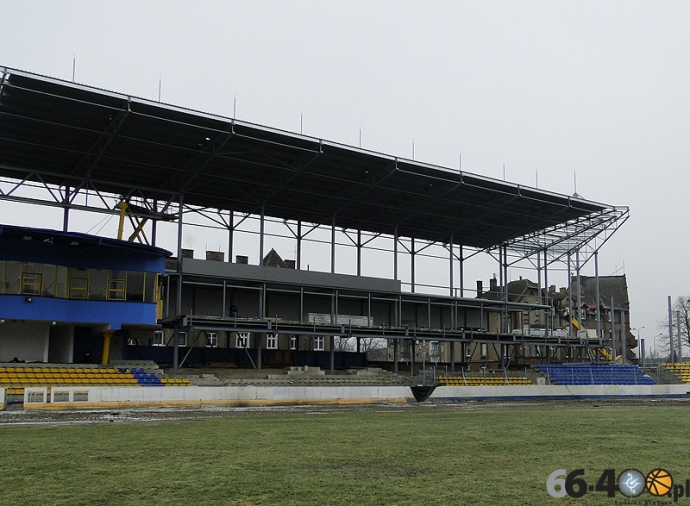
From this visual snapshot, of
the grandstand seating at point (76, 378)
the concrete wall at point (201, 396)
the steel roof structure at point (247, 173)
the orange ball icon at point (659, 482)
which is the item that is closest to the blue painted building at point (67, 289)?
the grandstand seating at point (76, 378)

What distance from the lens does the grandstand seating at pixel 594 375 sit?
58978mm

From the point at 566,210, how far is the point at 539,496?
175 feet

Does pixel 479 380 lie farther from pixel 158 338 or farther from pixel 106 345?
pixel 106 345

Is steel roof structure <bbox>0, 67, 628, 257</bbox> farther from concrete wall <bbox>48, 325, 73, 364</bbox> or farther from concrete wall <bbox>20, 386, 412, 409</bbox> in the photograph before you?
concrete wall <bbox>20, 386, 412, 409</bbox>

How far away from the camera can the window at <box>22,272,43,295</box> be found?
3953 cm

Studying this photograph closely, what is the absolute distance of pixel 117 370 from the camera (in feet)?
132

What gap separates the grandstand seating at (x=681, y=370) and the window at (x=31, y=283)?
2172 inches

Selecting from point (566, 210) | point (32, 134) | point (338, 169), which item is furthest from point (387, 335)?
point (32, 134)

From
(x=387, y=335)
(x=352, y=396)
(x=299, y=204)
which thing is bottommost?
(x=352, y=396)

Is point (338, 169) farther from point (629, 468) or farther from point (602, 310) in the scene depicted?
point (602, 310)

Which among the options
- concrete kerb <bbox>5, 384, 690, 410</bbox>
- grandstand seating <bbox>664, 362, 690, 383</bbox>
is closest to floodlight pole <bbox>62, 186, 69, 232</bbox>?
concrete kerb <bbox>5, 384, 690, 410</bbox>

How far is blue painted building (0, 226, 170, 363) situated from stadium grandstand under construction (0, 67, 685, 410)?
0.08 metres

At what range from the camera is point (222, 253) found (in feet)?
219

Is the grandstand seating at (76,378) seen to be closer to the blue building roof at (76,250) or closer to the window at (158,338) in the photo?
the blue building roof at (76,250)
